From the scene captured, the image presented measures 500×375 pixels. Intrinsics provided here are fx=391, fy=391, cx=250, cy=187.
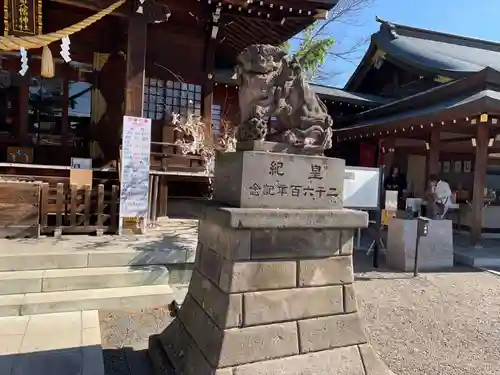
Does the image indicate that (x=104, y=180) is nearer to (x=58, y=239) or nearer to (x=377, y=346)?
(x=58, y=239)

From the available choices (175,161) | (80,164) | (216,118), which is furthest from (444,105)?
(80,164)

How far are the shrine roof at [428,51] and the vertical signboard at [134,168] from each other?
10.1 metres

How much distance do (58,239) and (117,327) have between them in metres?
2.02

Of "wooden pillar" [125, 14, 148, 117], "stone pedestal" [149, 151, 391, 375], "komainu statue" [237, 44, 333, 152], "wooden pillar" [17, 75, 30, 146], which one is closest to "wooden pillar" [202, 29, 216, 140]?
"wooden pillar" [125, 14, 148, 117]

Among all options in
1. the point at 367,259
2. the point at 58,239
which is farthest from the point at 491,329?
the point at 58,239

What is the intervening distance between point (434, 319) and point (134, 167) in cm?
475

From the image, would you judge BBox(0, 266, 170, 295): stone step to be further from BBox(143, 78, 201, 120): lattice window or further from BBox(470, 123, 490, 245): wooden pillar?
BBox(470, 123, 490, 245): wooden pillar

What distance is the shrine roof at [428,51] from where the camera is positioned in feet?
42.3

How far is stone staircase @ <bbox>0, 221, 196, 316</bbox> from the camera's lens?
4.40 meters

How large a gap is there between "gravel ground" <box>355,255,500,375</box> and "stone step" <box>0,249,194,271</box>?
2710mm

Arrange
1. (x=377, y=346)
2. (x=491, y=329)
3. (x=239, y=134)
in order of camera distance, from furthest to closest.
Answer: (x=491, y=329) → (x=377, y=346) → (x=239, y=134)

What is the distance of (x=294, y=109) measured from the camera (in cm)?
307

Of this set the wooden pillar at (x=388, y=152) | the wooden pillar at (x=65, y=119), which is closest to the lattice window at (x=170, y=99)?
the wooden pillar at (x=65, y=119)

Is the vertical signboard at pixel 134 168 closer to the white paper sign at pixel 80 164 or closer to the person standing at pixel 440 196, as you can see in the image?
the white paper sign at pixel 80 164
